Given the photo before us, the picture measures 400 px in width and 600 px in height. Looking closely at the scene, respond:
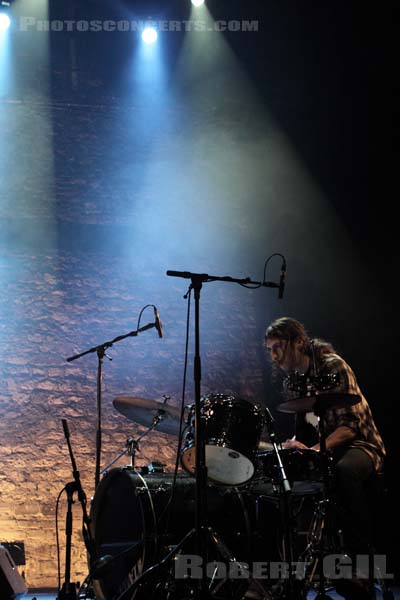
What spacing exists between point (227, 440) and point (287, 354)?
849mm

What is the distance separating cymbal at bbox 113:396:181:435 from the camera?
4.64 metres

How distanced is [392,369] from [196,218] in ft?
9.52

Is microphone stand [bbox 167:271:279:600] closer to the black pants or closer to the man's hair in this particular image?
the black pants

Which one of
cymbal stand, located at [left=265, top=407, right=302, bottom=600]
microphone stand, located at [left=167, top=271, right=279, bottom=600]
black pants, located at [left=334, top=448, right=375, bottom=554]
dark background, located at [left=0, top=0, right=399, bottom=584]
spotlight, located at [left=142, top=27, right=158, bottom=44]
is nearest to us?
microphone stand, located at [left=167, top=271, right=279, bottom=600]

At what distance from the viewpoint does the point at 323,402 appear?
3.89 m

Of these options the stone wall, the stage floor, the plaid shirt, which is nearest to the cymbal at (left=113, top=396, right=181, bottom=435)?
the plaid shirt

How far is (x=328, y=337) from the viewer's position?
302 inches

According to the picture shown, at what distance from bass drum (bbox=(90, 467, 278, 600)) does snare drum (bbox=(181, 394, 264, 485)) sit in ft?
0.86

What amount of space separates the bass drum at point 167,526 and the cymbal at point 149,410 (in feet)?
1.34

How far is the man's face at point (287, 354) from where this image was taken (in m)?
4.65

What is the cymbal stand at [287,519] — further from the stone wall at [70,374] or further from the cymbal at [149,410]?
the stone wall at [70,374]

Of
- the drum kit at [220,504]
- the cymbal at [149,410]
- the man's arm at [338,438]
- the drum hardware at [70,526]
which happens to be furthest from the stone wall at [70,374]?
the man's arm at [338,438]

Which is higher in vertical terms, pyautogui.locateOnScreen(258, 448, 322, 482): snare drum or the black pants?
pyautogui.locateOnScreen(258, 448, 322, 482): snare drum

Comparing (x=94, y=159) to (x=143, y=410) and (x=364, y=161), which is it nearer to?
(x=364, y=161)
